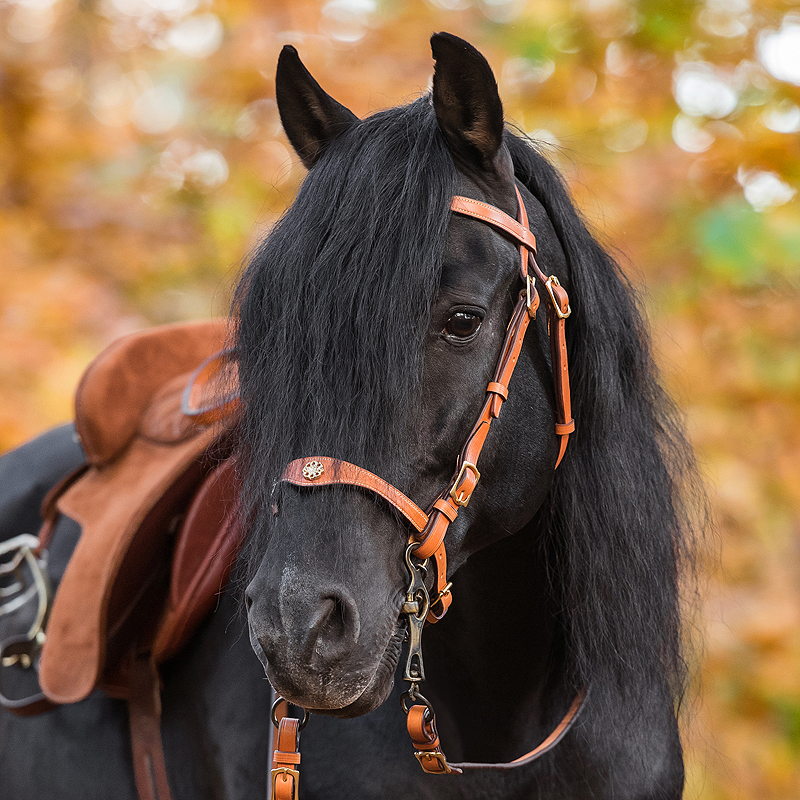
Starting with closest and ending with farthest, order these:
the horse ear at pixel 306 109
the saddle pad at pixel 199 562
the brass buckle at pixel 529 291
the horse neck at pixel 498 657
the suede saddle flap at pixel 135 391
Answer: the brass buckle at pixel 529 291 → the horse ear at pixel 306 109 → the horse neck at pixel 498 657 → the saddle pad at pixel 199 562 → the suede saddle flap at pixel 135 391

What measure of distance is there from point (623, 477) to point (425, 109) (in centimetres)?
84

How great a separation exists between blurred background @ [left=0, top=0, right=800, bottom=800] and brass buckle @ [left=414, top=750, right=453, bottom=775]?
2.36 meters

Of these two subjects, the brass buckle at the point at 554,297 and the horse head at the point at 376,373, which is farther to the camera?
the brass buckle at the point at 554,297

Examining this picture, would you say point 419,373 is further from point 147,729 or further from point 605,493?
point 147,729

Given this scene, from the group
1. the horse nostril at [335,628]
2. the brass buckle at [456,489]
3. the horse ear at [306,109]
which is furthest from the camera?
the horse ear at [306,109]

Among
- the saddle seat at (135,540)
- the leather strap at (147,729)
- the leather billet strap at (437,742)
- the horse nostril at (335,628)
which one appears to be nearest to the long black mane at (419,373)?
the leather billet strap at (437,742)

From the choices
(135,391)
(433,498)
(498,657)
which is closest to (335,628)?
(433,498)

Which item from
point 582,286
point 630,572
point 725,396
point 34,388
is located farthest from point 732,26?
point 34,388

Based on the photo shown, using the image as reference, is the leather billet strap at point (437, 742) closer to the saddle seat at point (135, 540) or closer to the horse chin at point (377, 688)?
the horse chin at point (377, 688)

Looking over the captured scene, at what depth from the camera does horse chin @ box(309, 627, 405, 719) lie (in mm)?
1158

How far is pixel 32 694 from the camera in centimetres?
216

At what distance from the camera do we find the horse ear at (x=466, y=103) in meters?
1.30

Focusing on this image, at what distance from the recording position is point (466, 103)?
4.46ft

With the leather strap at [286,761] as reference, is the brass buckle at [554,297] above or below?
above
